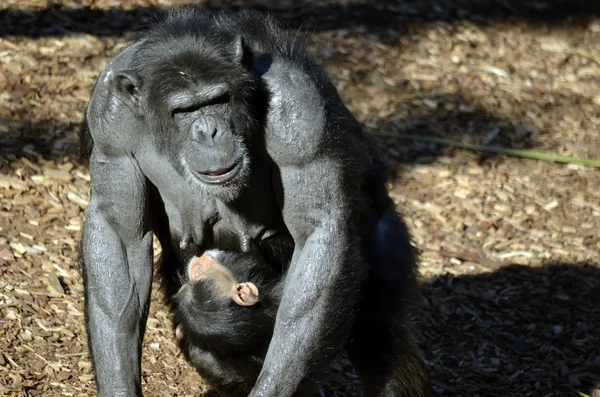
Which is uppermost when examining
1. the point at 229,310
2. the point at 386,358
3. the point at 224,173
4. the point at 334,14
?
the point at 224,173

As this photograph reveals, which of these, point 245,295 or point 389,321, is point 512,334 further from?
point 245,295

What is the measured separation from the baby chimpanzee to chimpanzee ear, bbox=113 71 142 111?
0.90m

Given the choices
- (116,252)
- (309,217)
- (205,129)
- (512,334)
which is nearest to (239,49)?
(205,129)

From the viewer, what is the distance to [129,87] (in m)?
4.12

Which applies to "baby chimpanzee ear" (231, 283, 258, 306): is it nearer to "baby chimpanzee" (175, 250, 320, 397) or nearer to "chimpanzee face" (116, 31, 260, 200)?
"baby chimpanzee" (175, 250, 320, 397)

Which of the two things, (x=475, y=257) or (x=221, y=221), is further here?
(x=475, y=257)

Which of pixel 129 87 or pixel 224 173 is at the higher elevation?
pixel 129 87

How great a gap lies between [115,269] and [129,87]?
0.77 m

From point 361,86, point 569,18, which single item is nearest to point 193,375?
point 361,86

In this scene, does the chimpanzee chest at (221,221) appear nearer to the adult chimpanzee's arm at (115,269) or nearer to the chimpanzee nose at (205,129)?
the adult chimpanzee's arm at (115,269)

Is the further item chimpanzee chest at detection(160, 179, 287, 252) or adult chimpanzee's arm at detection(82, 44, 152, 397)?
chimpanzee chest at detection(160, 179, 287, 252)

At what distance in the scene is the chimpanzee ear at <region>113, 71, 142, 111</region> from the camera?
4.08 m

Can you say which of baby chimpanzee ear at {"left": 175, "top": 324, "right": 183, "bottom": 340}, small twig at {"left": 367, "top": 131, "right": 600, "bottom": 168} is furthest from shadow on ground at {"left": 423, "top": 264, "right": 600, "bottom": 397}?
baby chimpanzee ear at {"left": 175, "top": 324, "right": 183, "bottom": 340}

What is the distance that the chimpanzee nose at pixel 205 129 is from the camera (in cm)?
406
